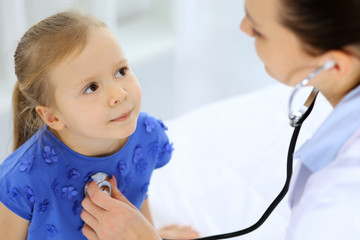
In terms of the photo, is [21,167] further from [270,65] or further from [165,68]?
[165,68]

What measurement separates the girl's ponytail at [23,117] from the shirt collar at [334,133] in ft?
2.11

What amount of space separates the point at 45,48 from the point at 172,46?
4.71ft

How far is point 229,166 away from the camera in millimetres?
1953

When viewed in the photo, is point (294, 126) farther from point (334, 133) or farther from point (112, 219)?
point (112, 219)

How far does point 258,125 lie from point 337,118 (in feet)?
3.08

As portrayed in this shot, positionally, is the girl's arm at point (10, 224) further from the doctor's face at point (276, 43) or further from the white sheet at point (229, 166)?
the doctor's face at point (276, 43)

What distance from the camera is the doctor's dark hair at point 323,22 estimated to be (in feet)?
3.24

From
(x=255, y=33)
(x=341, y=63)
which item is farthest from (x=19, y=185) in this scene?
(x=341, y=63)

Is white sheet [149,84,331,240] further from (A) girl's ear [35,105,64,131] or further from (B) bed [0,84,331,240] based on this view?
(A) girl's ear [35,105,64,131]

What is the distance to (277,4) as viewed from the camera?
1.05m

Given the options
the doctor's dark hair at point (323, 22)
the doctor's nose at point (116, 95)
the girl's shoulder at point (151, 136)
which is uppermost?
the doctor's dark hair at point (323, 22)

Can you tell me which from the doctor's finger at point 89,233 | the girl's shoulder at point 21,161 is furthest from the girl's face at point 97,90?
the doctor's finger at point 89,233

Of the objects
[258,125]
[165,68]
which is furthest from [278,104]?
[165,68]

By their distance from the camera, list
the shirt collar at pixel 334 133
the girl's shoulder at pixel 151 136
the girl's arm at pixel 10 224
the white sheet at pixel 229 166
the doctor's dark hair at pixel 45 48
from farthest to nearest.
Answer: the white sheet at pixel 229 166 < the girl's shoulder at pixel 151 136 < the girl's arm at pixel 10 224 < the doctor's dark hair at pixel 45 48 < the shirt collar at pixel 334 133
